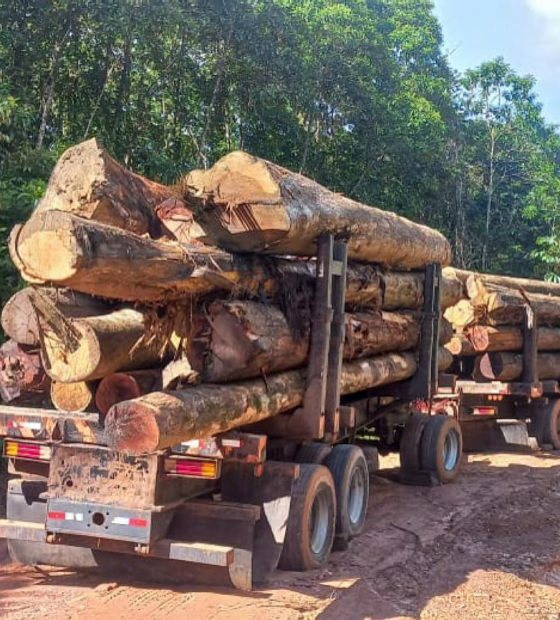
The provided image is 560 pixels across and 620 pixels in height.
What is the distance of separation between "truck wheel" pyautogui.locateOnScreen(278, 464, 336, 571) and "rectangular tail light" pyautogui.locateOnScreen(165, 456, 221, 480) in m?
0.84

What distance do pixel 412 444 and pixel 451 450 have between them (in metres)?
0.81

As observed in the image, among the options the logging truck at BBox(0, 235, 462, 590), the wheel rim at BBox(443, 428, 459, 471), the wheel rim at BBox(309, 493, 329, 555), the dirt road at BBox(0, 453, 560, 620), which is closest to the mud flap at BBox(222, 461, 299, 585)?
the logging truck at BBox(0, 235, 462, 590)

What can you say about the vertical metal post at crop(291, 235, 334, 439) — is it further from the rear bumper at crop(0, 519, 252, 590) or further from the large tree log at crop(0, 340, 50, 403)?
the large tree log at crop(0, 340, 50, 403)

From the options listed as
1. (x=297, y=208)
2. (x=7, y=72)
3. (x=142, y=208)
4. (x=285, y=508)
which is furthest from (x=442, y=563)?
(x=7, y=72)

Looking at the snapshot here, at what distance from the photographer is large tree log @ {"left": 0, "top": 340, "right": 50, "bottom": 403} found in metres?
6.24

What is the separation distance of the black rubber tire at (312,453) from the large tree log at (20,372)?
88.7 inches

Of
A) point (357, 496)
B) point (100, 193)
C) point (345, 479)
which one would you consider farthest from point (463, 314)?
point (100, 193)

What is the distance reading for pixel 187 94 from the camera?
18.6m

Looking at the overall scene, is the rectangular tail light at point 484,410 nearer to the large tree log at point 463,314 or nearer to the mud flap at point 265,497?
the large tree log at point 463,314

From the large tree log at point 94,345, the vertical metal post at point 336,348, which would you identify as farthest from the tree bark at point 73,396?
the vertical metal post at point 336,348

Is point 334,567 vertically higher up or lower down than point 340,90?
lower down

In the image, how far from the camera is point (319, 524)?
6758 millimetres

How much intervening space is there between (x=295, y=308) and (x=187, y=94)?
12860 millimetres

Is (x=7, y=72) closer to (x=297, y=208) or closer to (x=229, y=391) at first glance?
(x=297, y=208)
